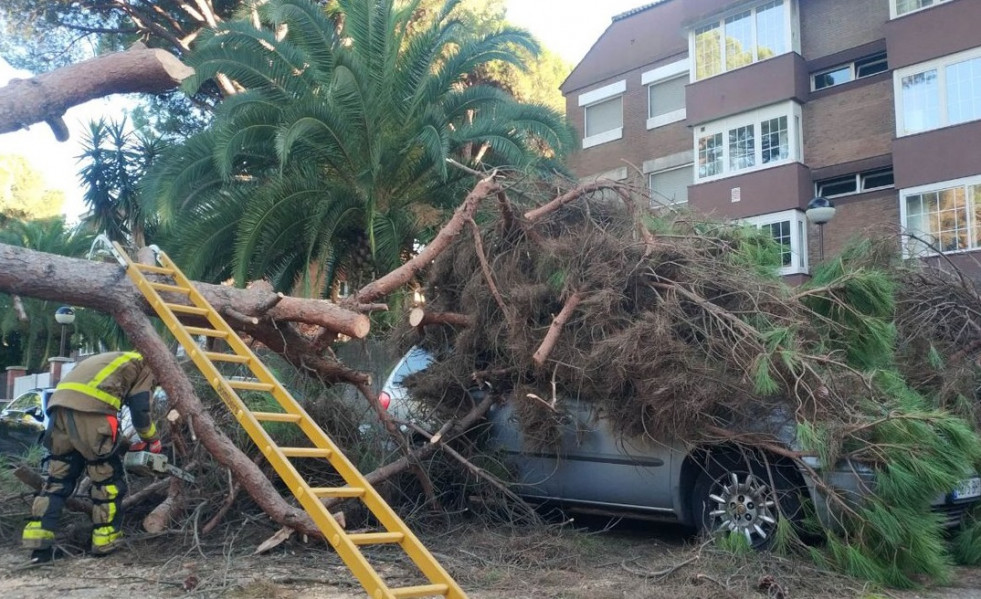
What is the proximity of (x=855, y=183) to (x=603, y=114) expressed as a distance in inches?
318

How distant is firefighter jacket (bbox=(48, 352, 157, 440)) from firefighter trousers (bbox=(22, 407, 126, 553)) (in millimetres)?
72

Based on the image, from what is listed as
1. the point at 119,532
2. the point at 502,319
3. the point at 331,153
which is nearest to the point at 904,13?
the point at 331,153

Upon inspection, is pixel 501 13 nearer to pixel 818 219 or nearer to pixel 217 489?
pixel 818 219

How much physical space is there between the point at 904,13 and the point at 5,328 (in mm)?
26091

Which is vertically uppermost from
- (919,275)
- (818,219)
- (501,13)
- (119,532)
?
(501,13)

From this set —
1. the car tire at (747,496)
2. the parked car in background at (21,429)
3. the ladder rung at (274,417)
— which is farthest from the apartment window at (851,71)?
the ladder rung at (274,417)

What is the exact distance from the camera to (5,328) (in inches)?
1066

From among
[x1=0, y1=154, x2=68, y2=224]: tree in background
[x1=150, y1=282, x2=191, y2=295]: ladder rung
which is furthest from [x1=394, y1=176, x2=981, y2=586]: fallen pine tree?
[x1=0, y1=154, x2=68, y2=224]: tree in background

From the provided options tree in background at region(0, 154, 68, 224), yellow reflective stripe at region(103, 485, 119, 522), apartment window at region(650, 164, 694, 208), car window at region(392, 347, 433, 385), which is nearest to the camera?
yellow reflective stripe at region(103, 485, 119, 522)

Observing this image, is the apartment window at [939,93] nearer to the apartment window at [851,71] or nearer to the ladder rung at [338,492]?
the apartment window at [851,71]

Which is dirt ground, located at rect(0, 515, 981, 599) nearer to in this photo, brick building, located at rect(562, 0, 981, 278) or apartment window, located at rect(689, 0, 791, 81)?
brick building, located at rect(562, 0, 981, 278)

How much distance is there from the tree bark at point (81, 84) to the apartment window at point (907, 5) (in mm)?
18137

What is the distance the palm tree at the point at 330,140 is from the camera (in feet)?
40.2

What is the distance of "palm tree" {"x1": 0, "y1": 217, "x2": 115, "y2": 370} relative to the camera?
2753 cm
